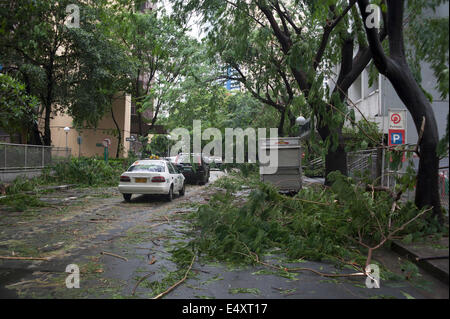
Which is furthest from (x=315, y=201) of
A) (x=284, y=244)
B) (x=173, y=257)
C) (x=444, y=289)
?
(x=444, y=289)

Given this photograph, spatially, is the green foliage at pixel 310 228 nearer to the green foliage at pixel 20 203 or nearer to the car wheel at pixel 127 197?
the green foliage at pixel 20 203

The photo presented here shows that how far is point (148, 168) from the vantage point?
1466 centimetres

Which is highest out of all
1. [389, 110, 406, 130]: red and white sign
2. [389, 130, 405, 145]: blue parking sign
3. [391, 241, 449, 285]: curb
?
[389, 110, 406, 130]: red and white sign

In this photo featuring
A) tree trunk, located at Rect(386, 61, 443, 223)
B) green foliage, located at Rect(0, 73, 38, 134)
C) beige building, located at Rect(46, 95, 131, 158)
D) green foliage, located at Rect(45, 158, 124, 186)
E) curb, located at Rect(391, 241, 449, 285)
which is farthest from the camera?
beige building, located at Rect(46, 95, 131, 158)

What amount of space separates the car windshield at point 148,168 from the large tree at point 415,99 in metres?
9.40

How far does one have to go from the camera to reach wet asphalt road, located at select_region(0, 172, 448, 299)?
4.58 m

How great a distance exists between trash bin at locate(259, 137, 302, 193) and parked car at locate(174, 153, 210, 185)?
7594 mm

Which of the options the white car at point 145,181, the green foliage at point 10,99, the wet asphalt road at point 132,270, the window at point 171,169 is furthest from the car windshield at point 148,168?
the wet asphalt road at point 132,270

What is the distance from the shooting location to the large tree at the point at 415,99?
20.7 feet

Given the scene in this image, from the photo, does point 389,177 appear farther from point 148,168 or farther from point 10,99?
point 10,99

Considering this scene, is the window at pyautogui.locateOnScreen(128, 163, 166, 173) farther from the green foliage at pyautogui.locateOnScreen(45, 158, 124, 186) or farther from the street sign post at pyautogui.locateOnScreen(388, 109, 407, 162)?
the green foliage at pyautogui.locateOnScreen(45, 158, 124, 186)

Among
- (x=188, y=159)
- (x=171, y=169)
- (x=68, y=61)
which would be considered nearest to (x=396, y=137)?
(x=171, y=169)

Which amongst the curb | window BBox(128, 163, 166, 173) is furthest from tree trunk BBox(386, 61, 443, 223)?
window BBox(128, 163, 166, 173)
